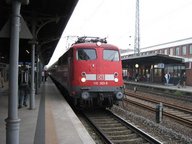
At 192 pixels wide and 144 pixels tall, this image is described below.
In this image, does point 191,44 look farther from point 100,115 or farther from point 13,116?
point 13,116

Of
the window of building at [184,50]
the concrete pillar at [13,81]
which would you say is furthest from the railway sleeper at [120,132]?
the window of building at [184,50]

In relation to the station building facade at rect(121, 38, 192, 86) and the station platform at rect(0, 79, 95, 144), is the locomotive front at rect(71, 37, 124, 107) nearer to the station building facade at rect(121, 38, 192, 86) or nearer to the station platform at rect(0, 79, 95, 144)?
the station platform at rect(0, 79, 95, 144)

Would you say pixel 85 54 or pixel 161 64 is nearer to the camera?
pixel 85 54

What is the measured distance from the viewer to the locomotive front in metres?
13.1

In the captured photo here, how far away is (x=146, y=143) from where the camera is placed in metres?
8.74

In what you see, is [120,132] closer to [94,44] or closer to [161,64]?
[94,44]

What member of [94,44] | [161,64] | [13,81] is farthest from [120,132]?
[161,64]

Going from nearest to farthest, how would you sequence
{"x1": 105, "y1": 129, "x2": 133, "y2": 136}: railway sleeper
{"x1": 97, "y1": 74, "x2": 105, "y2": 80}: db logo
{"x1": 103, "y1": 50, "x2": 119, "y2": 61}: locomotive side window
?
{"x1": 105, "y1": 129, "x2": 133, "y2": 136}: railway sleeper
{"x1": 97, "y1": 74, "x2": 105, "y2": 80}: db logo
{"x1": 103, "y1": 50, "x2": 119, "y2": 61}: locomotive side window

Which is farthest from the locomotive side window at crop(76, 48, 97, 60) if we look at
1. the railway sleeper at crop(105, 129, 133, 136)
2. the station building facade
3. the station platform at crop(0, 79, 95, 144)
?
the station building facade

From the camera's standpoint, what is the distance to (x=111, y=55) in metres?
13.8

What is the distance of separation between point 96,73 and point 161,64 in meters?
21.9

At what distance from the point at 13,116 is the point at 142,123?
768 centimetres

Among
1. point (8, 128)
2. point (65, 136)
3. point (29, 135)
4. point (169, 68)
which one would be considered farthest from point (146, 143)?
point (169, 68)

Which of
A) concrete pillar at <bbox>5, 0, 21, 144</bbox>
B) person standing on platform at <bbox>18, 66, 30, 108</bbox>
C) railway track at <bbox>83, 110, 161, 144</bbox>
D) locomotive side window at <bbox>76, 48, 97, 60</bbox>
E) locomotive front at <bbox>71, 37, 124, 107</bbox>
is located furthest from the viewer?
locomotive side window at <bbox>76, 48, 97, 60</bbox>
